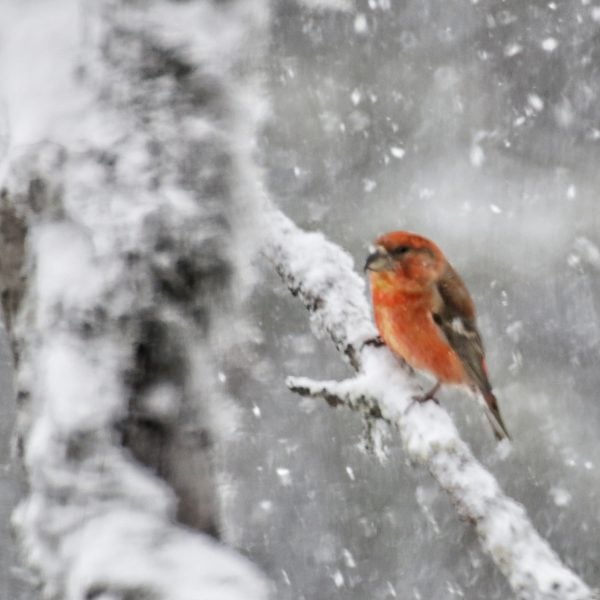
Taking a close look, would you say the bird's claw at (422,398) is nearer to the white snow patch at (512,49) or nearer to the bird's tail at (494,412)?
the bird's tail at (494,412)

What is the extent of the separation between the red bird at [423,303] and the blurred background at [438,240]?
5.90m

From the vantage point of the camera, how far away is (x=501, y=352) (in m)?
9.98

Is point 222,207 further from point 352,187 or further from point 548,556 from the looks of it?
point 352,187

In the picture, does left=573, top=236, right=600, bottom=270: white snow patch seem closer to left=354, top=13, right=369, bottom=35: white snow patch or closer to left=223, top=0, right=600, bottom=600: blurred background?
left=223, top=0, right=600, bottom=600: blurred background

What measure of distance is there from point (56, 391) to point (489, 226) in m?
8.61

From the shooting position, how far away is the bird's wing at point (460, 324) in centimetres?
304

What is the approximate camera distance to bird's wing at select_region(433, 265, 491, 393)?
3.04 m

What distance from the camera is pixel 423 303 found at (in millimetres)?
2971

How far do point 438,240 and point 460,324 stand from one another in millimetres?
6320

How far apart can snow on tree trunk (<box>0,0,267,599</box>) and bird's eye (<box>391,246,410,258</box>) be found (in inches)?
49.1

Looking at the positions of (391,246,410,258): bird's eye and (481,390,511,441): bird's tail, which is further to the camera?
(481,390,511,441): bird's tail

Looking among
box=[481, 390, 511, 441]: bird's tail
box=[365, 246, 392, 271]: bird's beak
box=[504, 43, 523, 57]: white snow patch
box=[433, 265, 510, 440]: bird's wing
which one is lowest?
box=[504, 43, 523, 57]: white snow patch

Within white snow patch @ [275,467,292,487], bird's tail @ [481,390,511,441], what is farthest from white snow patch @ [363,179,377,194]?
bird's tail @ [481,390,511,441]

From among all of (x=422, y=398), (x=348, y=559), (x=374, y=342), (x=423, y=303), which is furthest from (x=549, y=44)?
(x=422, y=398)
